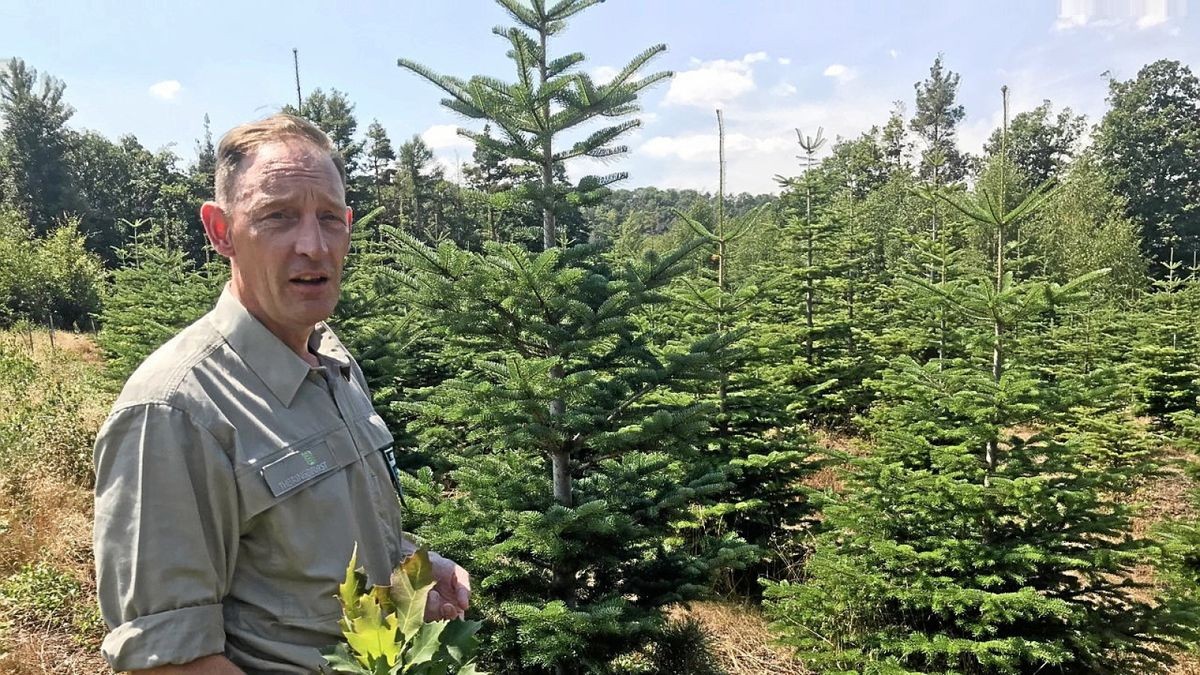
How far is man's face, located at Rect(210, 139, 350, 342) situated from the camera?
1357 millimetres

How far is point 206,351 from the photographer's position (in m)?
1.28

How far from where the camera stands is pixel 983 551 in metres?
4.29

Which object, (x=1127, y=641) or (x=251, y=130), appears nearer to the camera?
(x=251, y=130)

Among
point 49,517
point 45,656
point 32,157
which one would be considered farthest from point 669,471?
point 32,157

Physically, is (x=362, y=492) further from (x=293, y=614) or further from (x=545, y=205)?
(x=545, y=205)

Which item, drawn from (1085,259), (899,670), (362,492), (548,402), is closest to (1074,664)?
(899,670)

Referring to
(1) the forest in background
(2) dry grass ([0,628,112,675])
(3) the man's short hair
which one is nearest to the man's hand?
(3) the man's short hair

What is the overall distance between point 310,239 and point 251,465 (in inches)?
17.8

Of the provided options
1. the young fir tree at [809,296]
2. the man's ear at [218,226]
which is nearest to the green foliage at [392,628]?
the man's ear at [218,226]

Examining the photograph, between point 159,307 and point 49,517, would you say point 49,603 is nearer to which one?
point 49,517

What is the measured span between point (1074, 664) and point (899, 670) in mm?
1257

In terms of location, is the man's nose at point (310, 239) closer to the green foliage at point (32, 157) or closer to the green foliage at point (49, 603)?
the green foliage at point (49, 603)

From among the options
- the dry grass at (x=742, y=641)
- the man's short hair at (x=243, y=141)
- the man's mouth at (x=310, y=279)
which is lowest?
the dry grass at (x=742, y=641)

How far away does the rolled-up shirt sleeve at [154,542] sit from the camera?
110 centimetres
